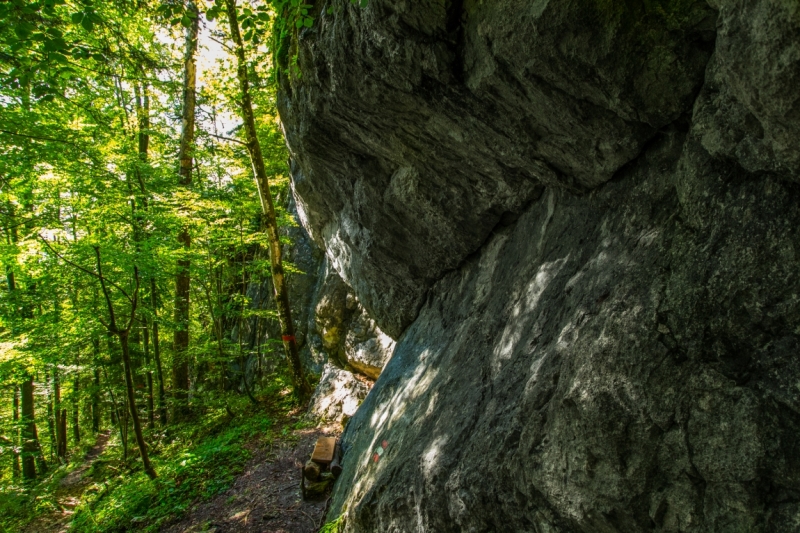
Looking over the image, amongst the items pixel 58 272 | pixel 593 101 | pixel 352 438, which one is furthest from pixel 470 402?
pixel 58 272

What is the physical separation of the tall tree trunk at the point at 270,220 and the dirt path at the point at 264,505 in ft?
8.92

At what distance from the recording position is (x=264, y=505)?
680 cm

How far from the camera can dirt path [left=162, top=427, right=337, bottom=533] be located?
6254mm

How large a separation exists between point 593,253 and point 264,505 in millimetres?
6444

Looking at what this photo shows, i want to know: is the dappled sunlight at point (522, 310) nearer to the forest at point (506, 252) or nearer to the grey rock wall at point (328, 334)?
the forest at point (506, 252)

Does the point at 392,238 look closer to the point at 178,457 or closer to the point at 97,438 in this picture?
the point at 178,457

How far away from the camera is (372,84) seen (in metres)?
4.72

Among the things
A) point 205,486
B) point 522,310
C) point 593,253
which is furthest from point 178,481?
point 593,253

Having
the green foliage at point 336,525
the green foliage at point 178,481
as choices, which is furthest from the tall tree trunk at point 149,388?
the green foliage at point 336,525

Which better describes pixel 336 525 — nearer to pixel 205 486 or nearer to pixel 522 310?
pixel 522 310

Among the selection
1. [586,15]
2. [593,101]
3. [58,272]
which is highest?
[58,272]

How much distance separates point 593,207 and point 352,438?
5.64m

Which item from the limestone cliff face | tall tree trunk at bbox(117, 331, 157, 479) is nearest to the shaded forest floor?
tall tree trunk at bbox(117, 331, 157, 479)

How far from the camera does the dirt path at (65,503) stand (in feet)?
31.5
